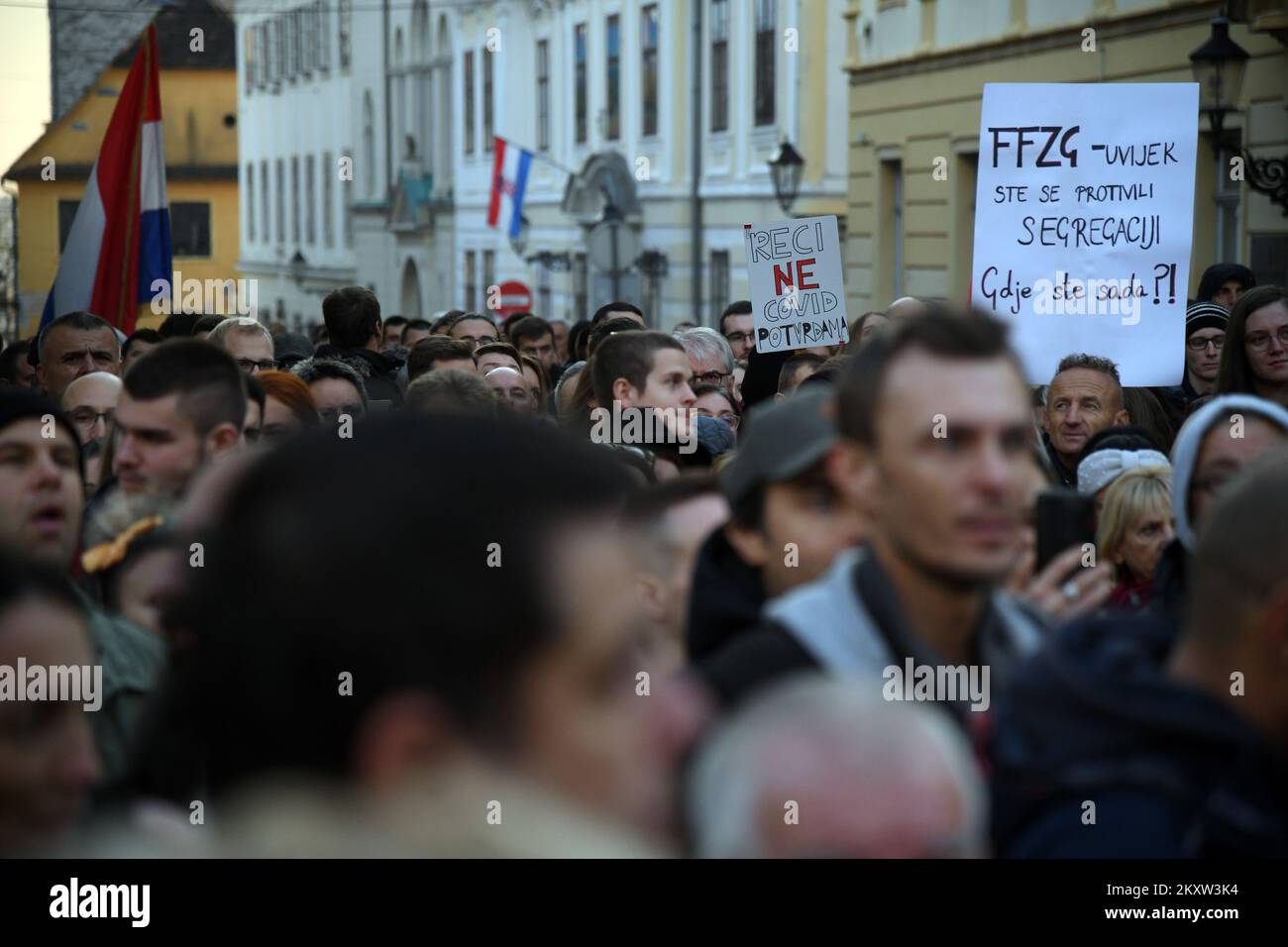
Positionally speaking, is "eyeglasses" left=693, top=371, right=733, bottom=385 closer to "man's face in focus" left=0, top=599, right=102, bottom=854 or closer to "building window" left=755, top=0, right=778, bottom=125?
"man's face in focus" left=0, top=599, right=102, bottom=854

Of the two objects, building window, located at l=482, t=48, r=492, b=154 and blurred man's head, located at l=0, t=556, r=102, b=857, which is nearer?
blurred man's head, located at l=0, t=556, r=102, b=857

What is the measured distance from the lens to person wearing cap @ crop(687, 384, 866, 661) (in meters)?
3.75

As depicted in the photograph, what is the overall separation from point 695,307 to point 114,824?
28.8m

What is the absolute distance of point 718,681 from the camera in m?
3.05

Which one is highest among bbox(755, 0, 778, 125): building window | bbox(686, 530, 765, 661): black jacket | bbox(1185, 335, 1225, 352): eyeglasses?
bbox(755, 0, 778, 125): building window

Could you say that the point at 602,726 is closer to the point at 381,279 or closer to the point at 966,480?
the point at 966,480

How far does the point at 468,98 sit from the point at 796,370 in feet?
121

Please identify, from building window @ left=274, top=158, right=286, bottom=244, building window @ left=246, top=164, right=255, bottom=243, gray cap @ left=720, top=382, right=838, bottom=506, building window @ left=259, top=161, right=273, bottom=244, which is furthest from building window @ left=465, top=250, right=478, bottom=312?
gray cap @ left=720, top=382, right=838, bottom=506

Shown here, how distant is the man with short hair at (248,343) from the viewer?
Answer: 909 centimetres

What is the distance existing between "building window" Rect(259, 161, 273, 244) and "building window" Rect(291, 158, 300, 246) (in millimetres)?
3439

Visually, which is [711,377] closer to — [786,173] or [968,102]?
[968,102]

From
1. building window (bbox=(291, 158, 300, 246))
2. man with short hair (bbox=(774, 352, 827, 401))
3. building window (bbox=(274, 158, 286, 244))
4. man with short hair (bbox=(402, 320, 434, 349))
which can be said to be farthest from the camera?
building window (bbox=(274, 158, 286, 244))

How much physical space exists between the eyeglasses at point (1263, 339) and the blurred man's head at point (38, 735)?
19.4 feet

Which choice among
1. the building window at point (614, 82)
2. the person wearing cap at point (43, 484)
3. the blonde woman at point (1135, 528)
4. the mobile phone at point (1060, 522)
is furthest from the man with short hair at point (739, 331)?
the building window at point (614, 82)
